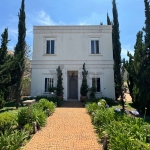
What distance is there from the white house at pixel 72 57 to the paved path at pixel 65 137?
9.25 m

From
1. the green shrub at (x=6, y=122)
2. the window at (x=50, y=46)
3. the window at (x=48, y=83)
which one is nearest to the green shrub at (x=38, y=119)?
the green shrub at (x=6, y=122)

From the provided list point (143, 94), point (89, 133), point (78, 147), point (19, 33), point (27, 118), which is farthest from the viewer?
point (19, 33)

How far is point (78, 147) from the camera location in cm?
570

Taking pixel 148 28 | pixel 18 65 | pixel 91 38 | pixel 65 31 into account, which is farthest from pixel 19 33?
pixel 148 28

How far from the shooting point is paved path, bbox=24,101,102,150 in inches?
228

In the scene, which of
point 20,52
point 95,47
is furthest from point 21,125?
point 95,47

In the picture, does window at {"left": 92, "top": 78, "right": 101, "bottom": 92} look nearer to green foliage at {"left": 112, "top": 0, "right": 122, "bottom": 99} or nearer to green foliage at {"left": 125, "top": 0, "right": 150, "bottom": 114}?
green foliage at {"left": 112, "top": 0, "right": 122, "bottom": 99}

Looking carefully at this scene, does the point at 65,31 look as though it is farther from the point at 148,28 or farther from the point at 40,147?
the point at 40,147

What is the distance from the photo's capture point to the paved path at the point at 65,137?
19.0 ft

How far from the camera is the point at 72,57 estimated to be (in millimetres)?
18328

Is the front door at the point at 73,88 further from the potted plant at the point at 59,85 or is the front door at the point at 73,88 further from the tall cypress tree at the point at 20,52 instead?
the tall cypress tree at the point at 20,52

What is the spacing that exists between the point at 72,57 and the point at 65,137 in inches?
492

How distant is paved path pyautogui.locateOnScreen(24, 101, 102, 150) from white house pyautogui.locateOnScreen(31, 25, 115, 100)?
9.25 m

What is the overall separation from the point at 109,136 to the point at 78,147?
119cm
